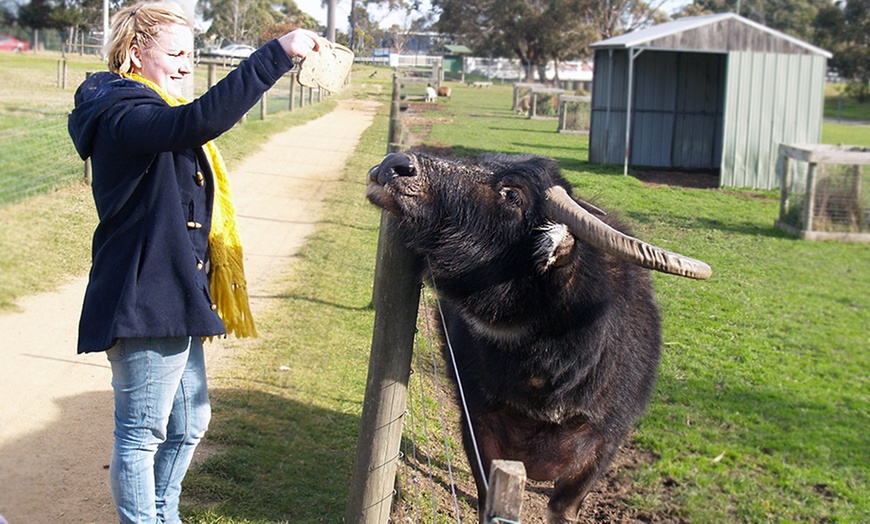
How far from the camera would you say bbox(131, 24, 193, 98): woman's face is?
3.08 m

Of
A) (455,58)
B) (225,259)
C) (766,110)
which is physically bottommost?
(225,259)

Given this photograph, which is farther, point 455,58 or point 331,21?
point 455,58

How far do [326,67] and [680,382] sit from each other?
4.23 m

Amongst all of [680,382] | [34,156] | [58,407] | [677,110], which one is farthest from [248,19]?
[677,110]

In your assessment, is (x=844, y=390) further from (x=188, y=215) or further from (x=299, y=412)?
(x=188, y=215)

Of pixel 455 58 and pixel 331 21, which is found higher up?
pixel 455 58

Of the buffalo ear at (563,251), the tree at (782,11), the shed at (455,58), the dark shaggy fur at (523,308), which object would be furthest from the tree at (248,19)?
the shed at (455,58)

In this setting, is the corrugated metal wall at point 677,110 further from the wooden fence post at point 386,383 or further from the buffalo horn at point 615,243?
the wooden fence post at point 386,383

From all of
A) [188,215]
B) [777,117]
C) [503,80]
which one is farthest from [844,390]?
[503,80]

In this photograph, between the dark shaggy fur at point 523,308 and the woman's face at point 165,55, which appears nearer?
the woman's face at point 165,55

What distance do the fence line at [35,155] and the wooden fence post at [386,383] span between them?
5.64 meters

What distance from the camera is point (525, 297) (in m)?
3.67

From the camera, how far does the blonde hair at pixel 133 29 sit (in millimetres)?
3043

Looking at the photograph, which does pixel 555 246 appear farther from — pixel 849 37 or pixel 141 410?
pixel 849 37
